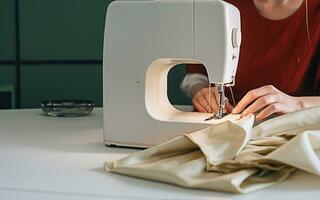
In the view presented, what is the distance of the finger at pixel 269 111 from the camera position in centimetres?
114

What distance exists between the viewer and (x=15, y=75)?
2.64 meters

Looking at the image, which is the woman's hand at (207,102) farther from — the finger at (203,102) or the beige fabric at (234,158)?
the beige fabric at (234,158)

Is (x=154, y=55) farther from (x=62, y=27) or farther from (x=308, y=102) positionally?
(x=62, y=27)

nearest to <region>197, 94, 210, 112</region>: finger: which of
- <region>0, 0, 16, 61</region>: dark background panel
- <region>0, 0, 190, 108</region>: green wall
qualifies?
<region>0, 0, 190, 108</region>: green wall

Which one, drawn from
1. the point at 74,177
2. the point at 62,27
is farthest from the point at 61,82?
the point at 74,177

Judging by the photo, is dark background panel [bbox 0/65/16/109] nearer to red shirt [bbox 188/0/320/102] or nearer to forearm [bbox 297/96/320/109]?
red shirt [bbox 188/0/320/102]

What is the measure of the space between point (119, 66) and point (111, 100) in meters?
0.07

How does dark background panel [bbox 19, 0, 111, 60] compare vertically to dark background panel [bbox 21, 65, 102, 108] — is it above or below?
above

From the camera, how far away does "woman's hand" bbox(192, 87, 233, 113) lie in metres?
1.25

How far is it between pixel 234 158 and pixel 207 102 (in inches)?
19.6

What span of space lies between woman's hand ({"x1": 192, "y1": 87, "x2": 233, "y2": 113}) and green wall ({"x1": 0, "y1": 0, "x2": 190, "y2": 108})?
118 cm

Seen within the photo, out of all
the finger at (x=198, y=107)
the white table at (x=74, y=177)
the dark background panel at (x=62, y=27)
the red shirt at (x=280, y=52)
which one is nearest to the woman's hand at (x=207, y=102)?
the finger at (x=198, y=107)

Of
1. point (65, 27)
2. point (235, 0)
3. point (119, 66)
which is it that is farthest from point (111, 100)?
point (65, 27)

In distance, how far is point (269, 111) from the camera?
1.15 meters
